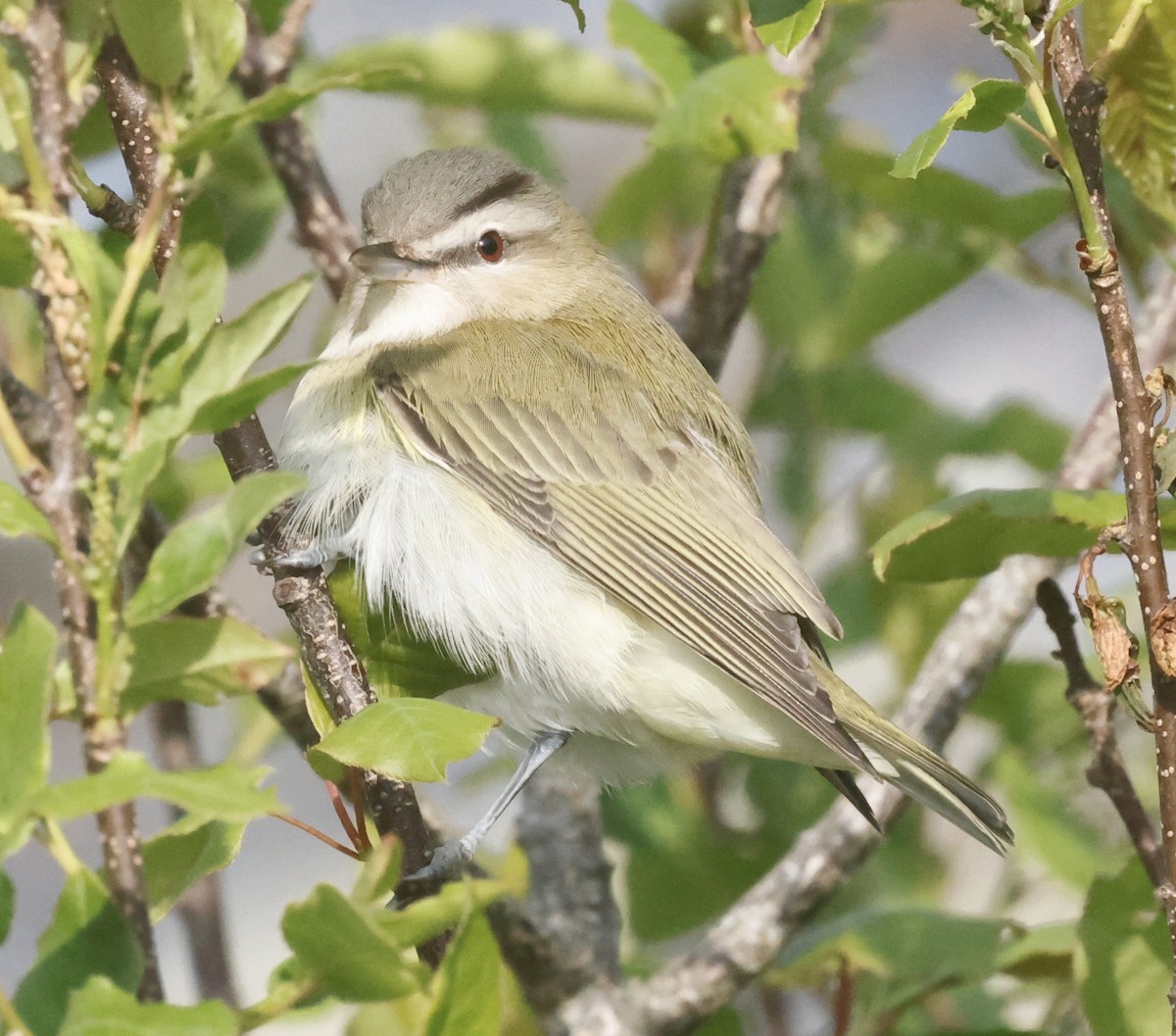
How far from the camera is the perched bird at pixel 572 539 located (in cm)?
255

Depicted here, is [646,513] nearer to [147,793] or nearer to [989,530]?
[989,530]

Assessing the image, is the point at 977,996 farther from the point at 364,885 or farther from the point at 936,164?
the point at 364,885

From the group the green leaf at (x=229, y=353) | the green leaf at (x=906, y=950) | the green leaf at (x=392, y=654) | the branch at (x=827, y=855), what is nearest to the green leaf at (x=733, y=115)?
the green leaf at (x=392, y=654)

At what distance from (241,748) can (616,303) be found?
126cm

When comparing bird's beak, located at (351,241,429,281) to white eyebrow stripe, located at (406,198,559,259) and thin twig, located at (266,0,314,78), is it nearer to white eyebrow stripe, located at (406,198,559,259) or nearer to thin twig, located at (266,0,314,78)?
white eyebrow stripe, located at (406,198,559,259)

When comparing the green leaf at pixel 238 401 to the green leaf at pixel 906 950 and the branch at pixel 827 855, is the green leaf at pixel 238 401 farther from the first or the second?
the branch at pixel 827 855

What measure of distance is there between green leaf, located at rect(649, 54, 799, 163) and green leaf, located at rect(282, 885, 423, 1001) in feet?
4.28

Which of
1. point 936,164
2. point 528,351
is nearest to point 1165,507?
point 936,164

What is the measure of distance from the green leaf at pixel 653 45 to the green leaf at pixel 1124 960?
52.4 inches

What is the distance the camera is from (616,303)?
3.46m

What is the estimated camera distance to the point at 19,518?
1166 mm

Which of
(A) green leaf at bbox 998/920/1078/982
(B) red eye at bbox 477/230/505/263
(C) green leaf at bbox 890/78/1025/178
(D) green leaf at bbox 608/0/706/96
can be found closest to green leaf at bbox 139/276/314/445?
(C) green leaf at bbox 890/78/1025/178

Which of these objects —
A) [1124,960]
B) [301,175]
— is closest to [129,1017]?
[1124,960]

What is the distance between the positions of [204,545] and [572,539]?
1515 millimetres
